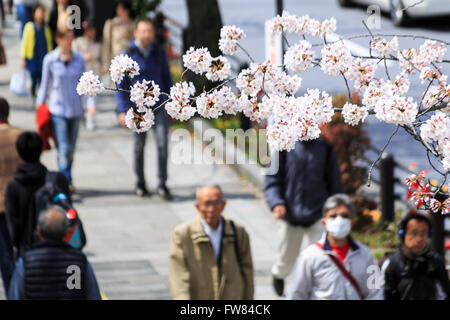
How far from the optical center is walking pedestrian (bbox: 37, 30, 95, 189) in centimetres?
1216

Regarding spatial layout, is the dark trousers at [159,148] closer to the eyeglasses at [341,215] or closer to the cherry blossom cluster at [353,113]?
the eyeglasses at [341,215]

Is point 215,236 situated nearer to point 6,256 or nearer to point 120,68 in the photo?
point 6,256

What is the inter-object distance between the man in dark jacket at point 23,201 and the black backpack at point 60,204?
2.1 inches

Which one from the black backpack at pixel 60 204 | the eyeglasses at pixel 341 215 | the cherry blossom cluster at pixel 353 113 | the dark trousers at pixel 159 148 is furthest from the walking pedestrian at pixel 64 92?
the cherry blossom cluster at pixel 353 113

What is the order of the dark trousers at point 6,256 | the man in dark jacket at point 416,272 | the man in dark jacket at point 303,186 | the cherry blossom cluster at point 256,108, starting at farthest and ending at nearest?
1. the man in dark jacket at point 303,186
2. the dark trousers at point 6,256
3. the man in dark jacket at point 416,272
4. the cherry blossom cluster at point 256,108

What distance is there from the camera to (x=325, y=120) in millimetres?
4234

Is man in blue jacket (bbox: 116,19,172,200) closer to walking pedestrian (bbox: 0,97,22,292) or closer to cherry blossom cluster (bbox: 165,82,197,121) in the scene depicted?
walking pedestrian (bbox: 0,97,22,292)

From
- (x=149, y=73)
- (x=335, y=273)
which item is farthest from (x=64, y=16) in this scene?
(x=335, y=273)

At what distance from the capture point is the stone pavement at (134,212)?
33.7ft

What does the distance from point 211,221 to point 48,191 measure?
1224mm

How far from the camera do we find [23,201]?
776 centimetres

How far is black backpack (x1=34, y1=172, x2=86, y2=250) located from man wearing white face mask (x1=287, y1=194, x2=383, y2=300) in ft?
5.16

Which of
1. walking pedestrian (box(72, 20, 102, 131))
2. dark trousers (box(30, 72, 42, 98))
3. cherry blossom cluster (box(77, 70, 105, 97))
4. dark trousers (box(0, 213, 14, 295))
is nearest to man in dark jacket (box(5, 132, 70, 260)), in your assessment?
dark trousers (box(0, 213, 14, 295))

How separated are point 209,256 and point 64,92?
5201 mm
